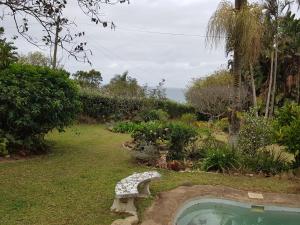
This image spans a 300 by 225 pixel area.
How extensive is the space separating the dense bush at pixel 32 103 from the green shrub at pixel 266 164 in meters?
5.11

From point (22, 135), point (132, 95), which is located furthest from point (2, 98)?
point (132, 95)

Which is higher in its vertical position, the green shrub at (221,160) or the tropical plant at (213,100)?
the tropical plant at (213,100)

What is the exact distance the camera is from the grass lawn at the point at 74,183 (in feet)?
21.6

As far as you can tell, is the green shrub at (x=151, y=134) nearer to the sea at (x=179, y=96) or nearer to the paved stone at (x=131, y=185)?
the paved stone at (x=131, y=185)

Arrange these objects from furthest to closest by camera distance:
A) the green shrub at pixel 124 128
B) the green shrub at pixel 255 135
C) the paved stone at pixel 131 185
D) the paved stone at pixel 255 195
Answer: the green shrub at pixel 124 128, the green shrub at pixel 255 135, the paved stone at pixel 255 195, the paved stone at pixel 131 185

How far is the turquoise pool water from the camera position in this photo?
25.6ft

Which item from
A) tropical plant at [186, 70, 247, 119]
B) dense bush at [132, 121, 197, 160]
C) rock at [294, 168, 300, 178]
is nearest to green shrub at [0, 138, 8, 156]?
dense bush at [132, 121, 197, 160]

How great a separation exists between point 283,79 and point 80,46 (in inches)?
981

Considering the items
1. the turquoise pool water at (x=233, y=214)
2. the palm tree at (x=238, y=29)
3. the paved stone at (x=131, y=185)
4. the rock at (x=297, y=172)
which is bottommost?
the turquoise pool water at (x=233, y=214)

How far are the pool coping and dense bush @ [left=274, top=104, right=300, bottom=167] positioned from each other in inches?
61.3

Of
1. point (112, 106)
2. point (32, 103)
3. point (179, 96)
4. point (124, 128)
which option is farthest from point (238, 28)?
point (179, 96)

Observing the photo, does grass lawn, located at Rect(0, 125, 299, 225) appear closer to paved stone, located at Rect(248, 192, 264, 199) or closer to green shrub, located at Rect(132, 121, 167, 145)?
paved stone, located at Rect(248, 192, 264, 199)

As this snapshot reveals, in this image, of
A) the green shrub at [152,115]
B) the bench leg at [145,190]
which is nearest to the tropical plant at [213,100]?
the green shrub at [152,115]

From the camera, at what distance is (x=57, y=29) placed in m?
6.04
